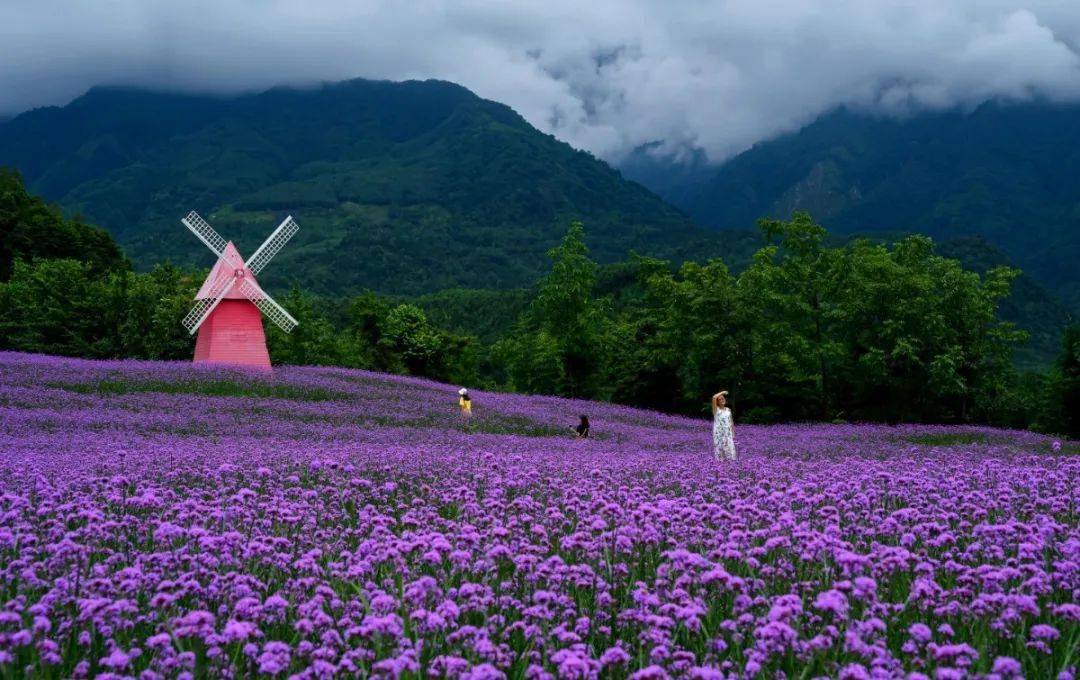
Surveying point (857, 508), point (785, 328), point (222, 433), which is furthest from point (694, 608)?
point (785, 328)

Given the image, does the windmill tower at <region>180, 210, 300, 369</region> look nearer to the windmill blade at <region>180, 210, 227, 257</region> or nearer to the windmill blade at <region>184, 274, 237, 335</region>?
the windmill blade at <region>184, 274, 237, 335</region>

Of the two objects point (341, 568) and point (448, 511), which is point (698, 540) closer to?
point (341, 568)

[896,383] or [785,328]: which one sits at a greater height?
[785,328]

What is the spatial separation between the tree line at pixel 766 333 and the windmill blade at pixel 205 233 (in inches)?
129

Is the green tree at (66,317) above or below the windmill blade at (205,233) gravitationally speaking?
below

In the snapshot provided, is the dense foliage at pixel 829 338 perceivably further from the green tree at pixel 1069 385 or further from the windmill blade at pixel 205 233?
the windmill blade at pixel 205 233

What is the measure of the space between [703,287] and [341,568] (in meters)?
36.5

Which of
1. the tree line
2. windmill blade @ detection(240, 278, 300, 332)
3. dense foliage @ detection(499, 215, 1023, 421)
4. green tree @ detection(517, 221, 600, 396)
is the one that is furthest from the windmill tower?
green tree @ detection(517, 221, 600, 396)

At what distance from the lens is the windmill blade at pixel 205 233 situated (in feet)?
150

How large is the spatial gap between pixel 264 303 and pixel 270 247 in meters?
6.80

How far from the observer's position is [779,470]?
13.0 m

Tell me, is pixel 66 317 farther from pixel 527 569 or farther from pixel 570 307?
pixel 527 569

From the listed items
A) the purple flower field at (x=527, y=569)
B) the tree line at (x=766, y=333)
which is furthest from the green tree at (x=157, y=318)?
the purple flower field at (x=527, y=569)

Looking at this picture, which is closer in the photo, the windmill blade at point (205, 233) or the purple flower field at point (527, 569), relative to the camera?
the purple flower field at point (527, 569)
